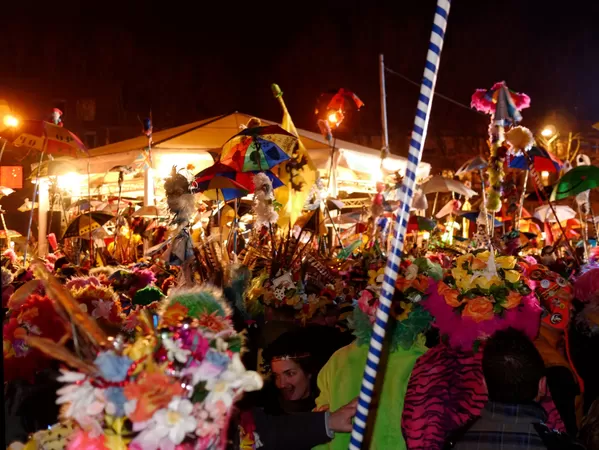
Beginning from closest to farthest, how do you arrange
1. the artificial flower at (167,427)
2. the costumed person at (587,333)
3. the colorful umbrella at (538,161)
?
the artificial flower at (167,427) < the costumed person at (587,333) < the colorful umbrella at (538,161)

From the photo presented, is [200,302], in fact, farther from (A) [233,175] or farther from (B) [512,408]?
(A) [233,175]

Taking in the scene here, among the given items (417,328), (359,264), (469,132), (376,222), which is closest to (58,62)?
(469,132)

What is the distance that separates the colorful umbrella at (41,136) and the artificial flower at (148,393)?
21.8 feet

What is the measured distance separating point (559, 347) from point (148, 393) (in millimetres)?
2817

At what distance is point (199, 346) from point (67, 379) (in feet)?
1.16

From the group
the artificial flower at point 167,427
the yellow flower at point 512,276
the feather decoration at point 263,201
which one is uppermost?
the feather decoration at point 263,201

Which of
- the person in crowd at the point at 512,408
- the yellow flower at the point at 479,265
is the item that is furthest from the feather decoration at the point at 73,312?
the yellow flower at the point at 479,265

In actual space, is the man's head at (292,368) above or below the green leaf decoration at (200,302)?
below

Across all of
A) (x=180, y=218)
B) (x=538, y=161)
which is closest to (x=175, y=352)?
(x=180, y=218)

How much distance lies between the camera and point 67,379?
1.74 meters

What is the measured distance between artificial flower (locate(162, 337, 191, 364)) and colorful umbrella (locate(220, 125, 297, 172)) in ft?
17.3

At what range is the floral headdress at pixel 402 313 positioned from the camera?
3.36m

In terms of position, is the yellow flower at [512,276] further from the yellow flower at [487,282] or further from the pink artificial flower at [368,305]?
the pink artificial flower at [368,305]

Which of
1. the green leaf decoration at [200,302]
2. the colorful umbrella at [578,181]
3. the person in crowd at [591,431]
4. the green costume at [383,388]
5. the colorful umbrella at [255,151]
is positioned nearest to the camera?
the green leaf decoration at [200,302]
